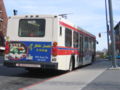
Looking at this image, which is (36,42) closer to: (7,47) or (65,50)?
(7,47)

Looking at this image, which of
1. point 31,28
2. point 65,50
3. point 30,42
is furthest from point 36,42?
point 65,50

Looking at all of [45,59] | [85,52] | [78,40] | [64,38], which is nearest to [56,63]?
[45,59]

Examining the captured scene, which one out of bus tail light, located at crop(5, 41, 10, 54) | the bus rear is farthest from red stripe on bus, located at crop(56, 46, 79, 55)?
bus tail light, located at crop(5, 41, 10, 54)

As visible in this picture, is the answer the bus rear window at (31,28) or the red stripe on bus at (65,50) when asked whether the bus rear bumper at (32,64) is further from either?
the bus rear window at (31,28)

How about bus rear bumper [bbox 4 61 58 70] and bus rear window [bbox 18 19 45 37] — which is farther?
bus rear window [bbox 18 19 45 37]

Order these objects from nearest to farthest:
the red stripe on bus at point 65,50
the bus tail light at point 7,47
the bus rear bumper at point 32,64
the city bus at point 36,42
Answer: the bus rear bumper at point 32,64 < the city bus at point 36,42 < the red stripe on bus at point 65,50 < the bus tail light at point 7,47

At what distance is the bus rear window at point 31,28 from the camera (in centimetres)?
1514

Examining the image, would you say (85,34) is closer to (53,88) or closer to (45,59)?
(45,59)

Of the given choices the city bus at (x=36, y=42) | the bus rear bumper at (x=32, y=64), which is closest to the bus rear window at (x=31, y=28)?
the city bus at (x=36, y=42)

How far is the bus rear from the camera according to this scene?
14.8m

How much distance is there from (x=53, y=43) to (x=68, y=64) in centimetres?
268

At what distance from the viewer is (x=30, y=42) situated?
15070 millimetres

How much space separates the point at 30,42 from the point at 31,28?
0.73 m

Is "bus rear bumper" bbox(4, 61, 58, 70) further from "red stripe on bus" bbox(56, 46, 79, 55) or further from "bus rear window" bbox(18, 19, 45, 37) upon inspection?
"bus rear window" bbox(18, 19, 45, 37)
